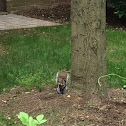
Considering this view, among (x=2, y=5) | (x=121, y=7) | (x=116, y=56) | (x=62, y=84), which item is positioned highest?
(x=121, y=7)

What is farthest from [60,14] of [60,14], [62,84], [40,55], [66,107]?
[66,107]

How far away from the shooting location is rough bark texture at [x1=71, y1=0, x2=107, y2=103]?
135 inches

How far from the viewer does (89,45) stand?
136 inches

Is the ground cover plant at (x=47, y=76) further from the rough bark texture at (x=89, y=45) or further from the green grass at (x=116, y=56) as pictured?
the rough bark texture at (x=89, y=45)

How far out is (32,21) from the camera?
35.4 feet

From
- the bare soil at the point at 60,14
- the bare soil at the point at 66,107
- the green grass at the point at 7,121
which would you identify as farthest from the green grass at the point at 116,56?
the green grass at the point at 7,121

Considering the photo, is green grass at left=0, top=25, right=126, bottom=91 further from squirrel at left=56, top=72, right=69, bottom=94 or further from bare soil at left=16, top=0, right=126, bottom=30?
bare soil at left=16, top=0, right=126, bottom=30

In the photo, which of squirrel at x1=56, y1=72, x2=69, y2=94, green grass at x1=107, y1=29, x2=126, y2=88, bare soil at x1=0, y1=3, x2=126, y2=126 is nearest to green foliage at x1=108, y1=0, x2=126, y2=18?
green grass at x1=107, y1=29, x2=126, y2=88

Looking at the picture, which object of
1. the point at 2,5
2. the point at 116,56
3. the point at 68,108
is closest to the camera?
the point at 68,108

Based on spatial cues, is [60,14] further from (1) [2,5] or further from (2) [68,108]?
(2) [68,108]

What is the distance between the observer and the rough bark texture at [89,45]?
11.2ft

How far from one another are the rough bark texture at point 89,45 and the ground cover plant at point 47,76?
19 cm

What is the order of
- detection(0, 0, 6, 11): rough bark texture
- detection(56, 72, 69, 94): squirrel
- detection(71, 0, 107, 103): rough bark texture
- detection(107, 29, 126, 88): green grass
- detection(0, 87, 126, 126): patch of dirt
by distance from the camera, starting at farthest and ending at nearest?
detection(0, 0, 6, 11): rough bark texture, detection(107, 29, 126, 88): green grass, detection(56, 72, 69, 94): squirrel, detection(71, 0, 107, 103): rough bark texture, detection(0, 87, 126, 126): patch of dirt

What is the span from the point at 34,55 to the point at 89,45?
121 inches
